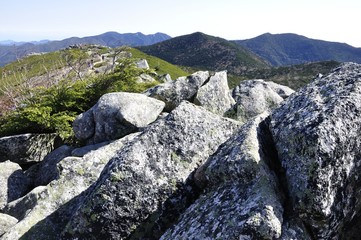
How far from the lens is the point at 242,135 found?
899cm

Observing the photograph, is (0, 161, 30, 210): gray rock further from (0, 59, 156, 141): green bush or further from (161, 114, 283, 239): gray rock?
(161, 114, 283, 239): gray rock

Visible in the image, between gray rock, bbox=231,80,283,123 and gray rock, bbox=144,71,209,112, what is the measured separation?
242 centimetres

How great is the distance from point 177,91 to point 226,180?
10.3m

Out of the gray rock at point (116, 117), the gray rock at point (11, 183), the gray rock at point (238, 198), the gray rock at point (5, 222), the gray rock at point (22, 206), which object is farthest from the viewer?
the gray rock at point (116, 117)

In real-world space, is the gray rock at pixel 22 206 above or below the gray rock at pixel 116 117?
below

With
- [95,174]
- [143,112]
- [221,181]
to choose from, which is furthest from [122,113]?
[221,181]

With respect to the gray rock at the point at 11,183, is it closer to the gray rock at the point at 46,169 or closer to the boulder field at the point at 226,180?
the gray rock at the point at 46,169

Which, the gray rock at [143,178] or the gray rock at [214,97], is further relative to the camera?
the gray rock at [214,97]

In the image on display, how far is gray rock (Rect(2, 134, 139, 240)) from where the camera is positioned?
31.1 ft

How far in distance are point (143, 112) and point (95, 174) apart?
5.07 meters

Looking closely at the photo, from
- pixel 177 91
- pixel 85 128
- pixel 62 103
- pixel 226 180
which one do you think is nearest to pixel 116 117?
pixel 85 128

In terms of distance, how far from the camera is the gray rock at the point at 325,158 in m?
7.01

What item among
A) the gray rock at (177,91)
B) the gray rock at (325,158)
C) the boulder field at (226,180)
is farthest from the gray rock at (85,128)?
the gray rock at (325,158)

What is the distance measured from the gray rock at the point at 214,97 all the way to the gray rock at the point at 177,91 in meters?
0.59
